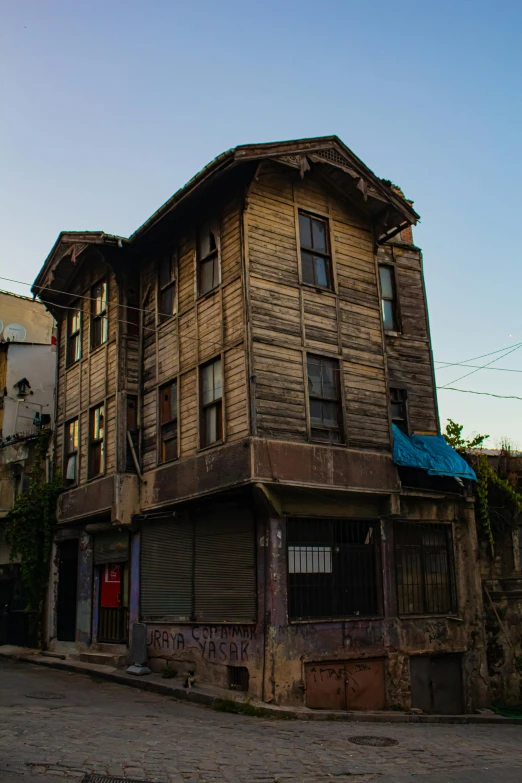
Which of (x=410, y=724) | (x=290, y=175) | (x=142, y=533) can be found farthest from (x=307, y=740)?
(x=290, y=175)

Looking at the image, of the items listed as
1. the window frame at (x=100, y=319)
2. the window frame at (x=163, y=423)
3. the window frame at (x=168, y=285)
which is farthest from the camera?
the window frame at (x=100, y=319)

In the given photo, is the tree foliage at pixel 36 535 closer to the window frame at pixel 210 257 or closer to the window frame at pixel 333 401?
the window frame at pixel 210 257

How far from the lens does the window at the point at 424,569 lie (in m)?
16.2

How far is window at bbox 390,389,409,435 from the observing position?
17.6 m

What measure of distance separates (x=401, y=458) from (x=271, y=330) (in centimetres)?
419

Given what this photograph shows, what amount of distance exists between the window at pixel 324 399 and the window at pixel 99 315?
22.8 feet

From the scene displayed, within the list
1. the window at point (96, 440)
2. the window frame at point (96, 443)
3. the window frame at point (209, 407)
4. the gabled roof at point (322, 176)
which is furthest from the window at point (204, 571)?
the gabled roof at point (322, 176)

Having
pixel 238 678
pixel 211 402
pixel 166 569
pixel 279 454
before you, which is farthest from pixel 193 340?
pixel 238 678

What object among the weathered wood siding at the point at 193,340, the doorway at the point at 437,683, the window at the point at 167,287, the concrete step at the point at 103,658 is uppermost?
the window at the point at 167,287

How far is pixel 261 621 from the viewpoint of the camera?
13.7 m

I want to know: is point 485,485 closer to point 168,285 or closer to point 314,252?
point 314,252

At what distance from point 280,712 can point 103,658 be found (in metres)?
6.51

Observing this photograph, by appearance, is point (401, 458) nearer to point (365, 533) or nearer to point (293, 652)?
point (365, 533)

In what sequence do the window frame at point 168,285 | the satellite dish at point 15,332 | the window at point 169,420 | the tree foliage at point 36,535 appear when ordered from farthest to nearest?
the satellite dish at point 15,332, the tree foliage at point 36,535, the window frame at point 168,285, the window at point 169,420
